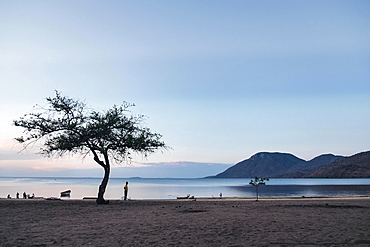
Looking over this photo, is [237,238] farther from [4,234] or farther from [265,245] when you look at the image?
[4,234]

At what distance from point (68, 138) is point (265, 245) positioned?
20217mm

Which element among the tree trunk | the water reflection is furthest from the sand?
the water reflection

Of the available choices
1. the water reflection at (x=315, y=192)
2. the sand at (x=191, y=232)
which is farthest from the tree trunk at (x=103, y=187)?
the water reflection at (x=315, y=192)

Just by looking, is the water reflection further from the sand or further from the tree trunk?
the sand

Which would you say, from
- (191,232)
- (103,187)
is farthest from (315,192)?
(191,232)

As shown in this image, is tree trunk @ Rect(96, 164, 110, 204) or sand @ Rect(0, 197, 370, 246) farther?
tree trunk @ Rect(96, 164, 110, 204)

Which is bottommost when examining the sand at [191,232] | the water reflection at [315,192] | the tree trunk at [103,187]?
the water reflection at [315,192]

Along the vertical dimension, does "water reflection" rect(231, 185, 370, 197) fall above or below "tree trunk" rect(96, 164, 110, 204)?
below

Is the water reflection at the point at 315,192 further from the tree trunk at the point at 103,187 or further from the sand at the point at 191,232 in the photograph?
the sand at the point at 191,232

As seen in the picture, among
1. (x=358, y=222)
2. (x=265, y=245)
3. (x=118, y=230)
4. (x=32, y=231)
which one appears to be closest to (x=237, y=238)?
(x=265, y=245)

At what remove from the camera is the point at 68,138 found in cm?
2622

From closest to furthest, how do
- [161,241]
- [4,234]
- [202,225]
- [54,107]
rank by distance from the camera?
[161,241], [4,234], [202,225], [54,107]

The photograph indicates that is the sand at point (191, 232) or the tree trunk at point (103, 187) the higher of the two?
the tree trunk at point (103, 187)

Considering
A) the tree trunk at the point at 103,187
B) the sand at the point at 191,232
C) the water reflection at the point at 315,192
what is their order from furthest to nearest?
the water reflection at the point at 315,192 → the tree trunk at the point at 103,187 → the sand at the point at 191,232
